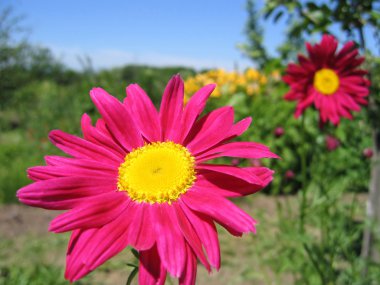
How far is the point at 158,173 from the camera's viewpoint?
3.20ft

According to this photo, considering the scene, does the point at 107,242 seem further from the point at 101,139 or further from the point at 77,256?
the point at 101,139

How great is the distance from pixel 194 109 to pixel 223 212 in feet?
1.00

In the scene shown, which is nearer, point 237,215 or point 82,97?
point 237,215

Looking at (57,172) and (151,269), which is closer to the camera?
(151,269)

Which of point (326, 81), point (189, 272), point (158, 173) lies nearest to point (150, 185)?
point (158, 173)

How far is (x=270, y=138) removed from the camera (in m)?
4.98

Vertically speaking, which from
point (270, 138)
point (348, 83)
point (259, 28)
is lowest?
point (270, 138)

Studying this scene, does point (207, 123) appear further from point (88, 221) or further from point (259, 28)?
point (259, 28)

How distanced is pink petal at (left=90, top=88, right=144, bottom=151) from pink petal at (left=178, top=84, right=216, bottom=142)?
0.41ft

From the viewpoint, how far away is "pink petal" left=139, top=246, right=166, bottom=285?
2.50ft

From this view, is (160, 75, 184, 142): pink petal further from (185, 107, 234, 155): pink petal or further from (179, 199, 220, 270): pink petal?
(179, 199, 220, 270): pink petal

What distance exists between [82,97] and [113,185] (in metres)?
6.10

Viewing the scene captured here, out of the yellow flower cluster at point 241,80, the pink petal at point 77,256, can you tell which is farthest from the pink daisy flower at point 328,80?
the yellow flower cluster at point 241,80

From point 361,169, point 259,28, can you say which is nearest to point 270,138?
point 361,169
